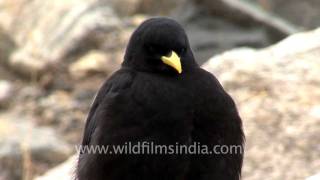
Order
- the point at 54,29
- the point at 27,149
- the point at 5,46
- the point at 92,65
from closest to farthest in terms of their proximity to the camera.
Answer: the point at 27,149 → the point at 92,65 → the point at 54,29 → the point at 5,46

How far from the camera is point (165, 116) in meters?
5.91

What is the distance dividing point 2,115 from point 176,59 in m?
4.18

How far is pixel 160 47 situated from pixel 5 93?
431 centimetres

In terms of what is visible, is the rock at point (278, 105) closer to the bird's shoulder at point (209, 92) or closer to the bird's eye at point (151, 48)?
the bird's shoulder at point (209, 92)

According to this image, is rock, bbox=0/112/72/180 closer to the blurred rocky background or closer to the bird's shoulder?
the blurred rocky background

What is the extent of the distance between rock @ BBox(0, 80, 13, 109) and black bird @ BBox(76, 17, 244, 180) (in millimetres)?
3974

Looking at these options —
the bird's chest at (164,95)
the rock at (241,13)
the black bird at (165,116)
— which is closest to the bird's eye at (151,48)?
the black bird at (165,116)

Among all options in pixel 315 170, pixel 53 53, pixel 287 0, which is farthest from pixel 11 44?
pixel 315 170

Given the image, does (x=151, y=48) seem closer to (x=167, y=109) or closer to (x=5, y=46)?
(x=167, y=109)

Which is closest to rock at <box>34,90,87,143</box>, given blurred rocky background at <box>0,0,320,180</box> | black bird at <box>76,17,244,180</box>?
blurred rocky background at <box>0,0,320,180</box>

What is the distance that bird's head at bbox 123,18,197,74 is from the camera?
6020 mm

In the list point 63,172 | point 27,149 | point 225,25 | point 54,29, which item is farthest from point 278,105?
point 225,25

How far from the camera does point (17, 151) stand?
905 cm

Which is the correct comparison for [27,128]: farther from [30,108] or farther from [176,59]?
[176,59]
